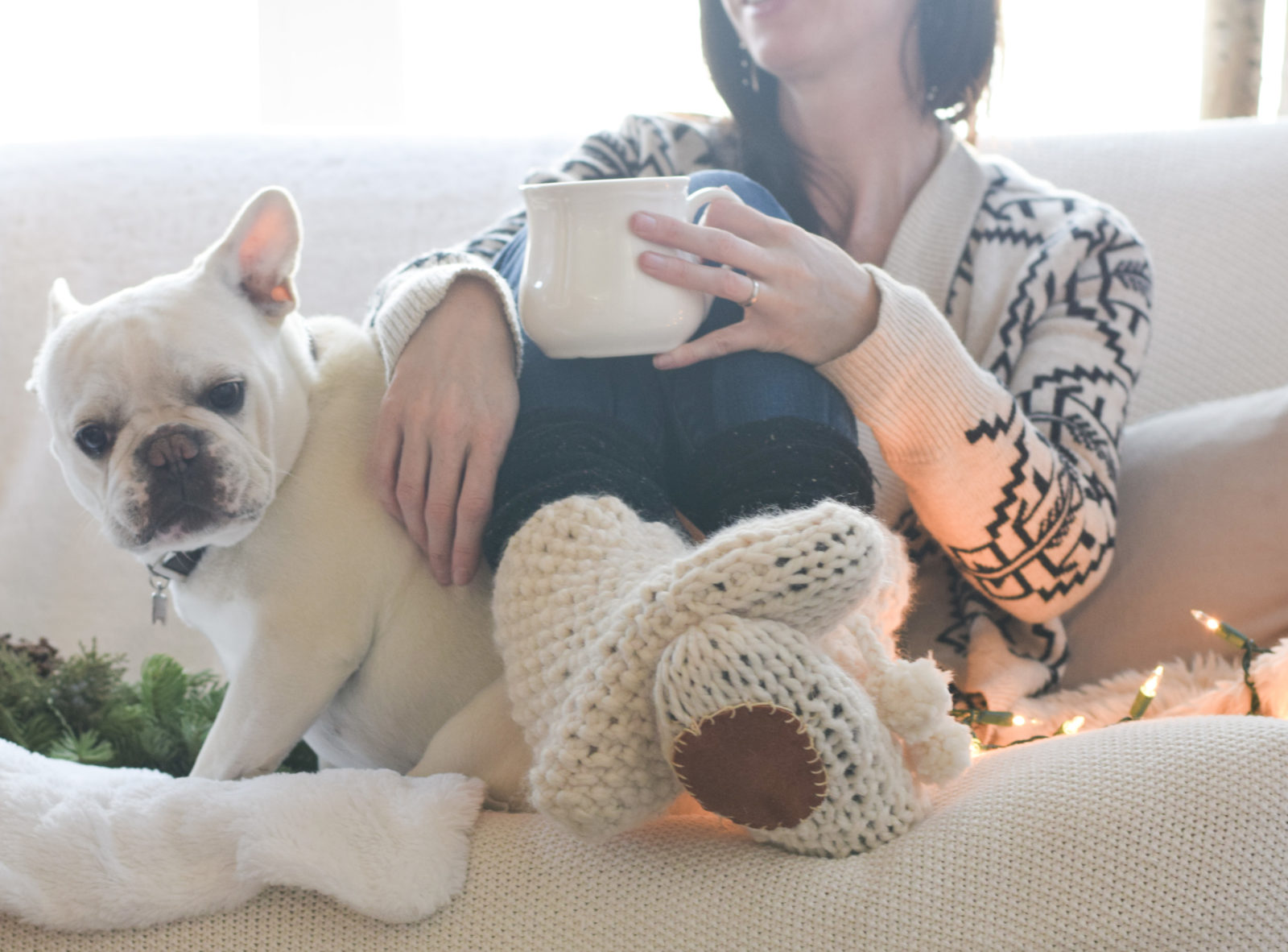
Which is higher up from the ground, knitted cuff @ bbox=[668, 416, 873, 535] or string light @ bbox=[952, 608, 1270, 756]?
knitted cuff @ bbox=[668, 416, 873, 535]

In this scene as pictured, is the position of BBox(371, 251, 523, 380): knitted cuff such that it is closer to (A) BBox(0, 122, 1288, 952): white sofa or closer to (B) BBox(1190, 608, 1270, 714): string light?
(A) BBox(0, 122, 1288, 952): white sofa

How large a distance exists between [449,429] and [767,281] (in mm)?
258

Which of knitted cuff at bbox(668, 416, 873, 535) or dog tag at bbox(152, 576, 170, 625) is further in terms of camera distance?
dog tag at bbox(152, 576, 170, 625)

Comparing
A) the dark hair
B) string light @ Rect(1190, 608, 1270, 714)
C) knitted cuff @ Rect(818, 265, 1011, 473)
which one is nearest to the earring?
the dark hair

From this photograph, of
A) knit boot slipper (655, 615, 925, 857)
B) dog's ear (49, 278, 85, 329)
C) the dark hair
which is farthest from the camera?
the dark hair

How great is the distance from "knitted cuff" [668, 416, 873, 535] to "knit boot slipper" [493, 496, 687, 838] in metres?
0.06

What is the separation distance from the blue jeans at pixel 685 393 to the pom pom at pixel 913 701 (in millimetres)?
212

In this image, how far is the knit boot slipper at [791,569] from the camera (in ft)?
1.73

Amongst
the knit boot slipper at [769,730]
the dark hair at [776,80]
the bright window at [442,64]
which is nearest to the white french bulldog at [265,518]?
the knit boot slipper at [769,730]

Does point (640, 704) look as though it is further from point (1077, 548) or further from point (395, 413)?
point (1077, 548)

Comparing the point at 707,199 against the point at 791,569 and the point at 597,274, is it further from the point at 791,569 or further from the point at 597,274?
the point at 791,569

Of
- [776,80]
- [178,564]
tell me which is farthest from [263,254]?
[776,80]

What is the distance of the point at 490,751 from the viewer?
722mm

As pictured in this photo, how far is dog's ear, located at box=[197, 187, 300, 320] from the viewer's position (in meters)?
0.77
